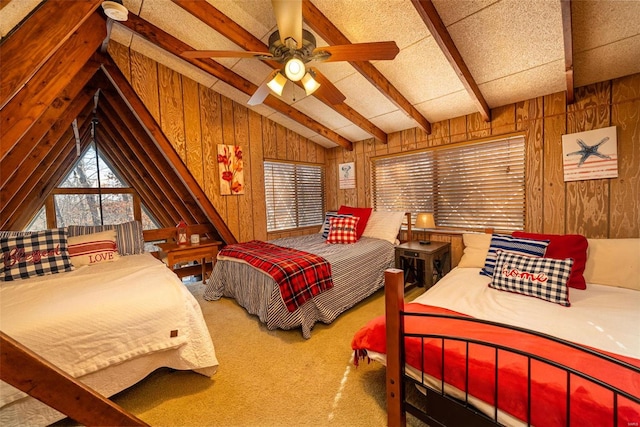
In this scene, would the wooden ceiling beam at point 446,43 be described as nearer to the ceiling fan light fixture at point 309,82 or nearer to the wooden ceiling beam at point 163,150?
the ceiling fan light fixture at point 309,82

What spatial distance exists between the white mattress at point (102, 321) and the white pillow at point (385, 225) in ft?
7.73

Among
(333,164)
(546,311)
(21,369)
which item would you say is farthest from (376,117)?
(21,369)

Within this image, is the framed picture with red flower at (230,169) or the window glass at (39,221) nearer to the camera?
the framed picture with red flower at (230,169)

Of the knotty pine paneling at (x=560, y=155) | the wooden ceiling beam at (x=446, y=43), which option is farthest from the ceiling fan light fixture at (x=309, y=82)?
the knotty pine paneling at (x=560, y=155)

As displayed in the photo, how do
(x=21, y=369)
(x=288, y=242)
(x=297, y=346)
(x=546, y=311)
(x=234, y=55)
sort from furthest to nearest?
(x=288, y=242) < (x=297, y=346) < (x=234, y=55) < (x=546, y=311) < (x=21, y=369)

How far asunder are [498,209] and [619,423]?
2.48 m

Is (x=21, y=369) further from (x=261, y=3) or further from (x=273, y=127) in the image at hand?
(x=273, y=127)

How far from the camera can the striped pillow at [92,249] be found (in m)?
2.36

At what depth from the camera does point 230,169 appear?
3.41 metres

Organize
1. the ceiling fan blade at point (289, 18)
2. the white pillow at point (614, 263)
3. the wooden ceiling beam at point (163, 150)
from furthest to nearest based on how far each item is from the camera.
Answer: the wooden ceiling beam at point (163, 150)
the white pillow at point (614, 263)
the ceiling fan blade at point (289, 18)

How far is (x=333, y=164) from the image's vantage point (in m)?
4.63

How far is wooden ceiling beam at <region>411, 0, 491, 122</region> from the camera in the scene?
1648 mm

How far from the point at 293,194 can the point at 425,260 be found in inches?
92.4


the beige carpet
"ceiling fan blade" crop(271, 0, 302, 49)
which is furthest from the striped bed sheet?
"ceiling fan blade" crop(271, 0, 302, 49)
